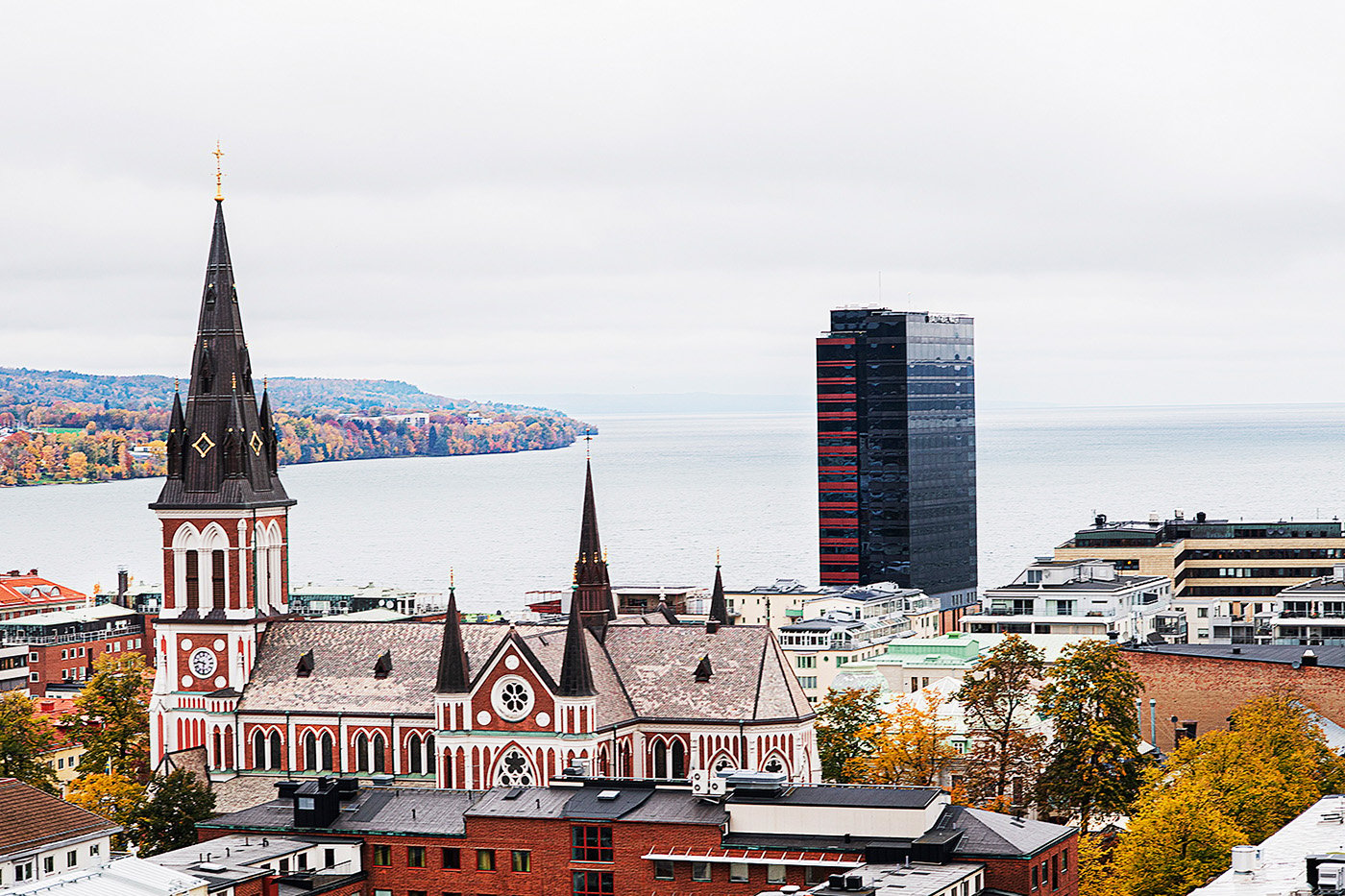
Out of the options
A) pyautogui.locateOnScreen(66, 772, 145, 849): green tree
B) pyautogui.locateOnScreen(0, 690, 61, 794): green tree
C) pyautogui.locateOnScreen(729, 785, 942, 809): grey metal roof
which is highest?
pyautogui.locateOnScreen(729, 785, 942, 809): grey metal roof

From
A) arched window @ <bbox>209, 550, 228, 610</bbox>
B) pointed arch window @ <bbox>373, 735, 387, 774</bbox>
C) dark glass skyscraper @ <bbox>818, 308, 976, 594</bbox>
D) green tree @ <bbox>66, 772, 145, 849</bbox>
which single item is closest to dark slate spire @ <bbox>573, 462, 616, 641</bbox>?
pointed arch window @ <bbox>373, 735, 387, 774</bbox>

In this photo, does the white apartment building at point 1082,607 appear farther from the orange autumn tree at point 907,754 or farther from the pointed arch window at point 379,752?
the pointed arch window at point 379,752

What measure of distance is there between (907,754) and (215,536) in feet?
93.3

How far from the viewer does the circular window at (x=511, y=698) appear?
282 feet

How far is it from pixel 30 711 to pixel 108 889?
50114 mm

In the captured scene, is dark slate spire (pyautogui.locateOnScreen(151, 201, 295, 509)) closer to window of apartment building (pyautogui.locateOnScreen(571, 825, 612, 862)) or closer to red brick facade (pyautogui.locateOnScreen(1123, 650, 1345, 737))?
window of apartment building (pyautogui.locateOnScreen(571, 825, 612, 862))

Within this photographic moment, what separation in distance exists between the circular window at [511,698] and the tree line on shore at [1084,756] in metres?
13.7

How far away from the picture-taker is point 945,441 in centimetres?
19975

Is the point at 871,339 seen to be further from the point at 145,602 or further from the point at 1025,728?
the point at 1025,728

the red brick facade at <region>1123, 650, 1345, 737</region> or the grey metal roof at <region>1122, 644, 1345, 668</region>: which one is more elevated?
the grey metal roof at <region>1122, 644, 1345, 668</region>

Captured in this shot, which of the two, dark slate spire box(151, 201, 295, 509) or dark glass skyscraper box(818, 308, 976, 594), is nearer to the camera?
dark slate spire box(151, 201, 295, 509)

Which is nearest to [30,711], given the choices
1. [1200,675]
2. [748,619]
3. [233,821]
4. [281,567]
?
[281,567]

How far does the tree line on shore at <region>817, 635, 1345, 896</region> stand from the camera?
251ft

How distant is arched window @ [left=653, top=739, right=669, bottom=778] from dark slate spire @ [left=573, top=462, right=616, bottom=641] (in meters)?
5.61
